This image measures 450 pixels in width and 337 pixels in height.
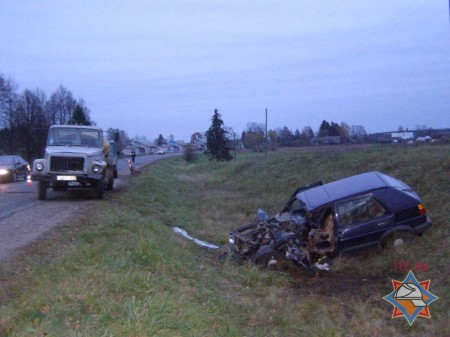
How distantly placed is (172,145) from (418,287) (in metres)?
163

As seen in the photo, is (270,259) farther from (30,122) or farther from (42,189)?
(30,122)

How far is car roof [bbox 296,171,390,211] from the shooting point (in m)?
10.6

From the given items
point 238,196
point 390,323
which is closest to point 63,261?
point 390,323

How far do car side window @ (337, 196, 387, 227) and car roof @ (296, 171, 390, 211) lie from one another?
0.58ft

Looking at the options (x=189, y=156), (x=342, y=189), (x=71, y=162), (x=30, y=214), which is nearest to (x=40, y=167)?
(x=71, y=162)

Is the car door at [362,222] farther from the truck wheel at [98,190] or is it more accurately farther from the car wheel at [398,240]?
the truck wheel at [98,190]

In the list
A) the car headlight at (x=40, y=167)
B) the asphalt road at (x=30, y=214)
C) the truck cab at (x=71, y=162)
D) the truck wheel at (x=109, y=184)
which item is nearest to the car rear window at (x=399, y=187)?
the asphalt road at (x=30, y=214)

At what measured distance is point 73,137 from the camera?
17375mm

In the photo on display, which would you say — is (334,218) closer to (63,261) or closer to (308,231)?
(308,231)

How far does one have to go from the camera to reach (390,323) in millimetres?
7121

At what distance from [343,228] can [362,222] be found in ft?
1.32

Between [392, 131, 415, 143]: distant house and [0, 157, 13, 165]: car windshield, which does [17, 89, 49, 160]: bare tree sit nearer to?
[0, 157, 13, 165]: car windshield

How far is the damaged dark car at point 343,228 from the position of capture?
10086mm

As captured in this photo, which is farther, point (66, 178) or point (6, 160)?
point (6, 160)
